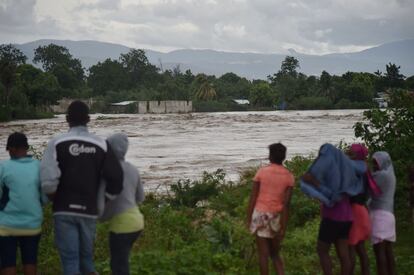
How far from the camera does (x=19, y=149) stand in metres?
4.88

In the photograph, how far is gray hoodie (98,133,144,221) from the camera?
186 inches

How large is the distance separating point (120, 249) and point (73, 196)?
1.89 feet

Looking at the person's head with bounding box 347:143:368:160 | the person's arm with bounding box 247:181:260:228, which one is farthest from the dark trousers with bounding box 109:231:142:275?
the person's head with bounding box 347:143:368:160

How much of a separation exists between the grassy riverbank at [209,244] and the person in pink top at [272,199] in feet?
3.30

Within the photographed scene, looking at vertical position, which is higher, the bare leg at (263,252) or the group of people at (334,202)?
the group of people at (334,202)

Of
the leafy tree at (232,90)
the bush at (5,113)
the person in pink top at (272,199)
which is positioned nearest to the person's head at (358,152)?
the person in pink top at (272,199)

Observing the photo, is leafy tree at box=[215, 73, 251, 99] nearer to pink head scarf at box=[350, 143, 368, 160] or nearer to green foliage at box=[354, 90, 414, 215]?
green foliage at box=[354, 90, 414, 215]

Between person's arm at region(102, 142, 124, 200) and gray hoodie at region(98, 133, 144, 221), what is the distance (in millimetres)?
81

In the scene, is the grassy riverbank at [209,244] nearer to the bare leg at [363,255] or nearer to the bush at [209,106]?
the bare leg at [363,255]

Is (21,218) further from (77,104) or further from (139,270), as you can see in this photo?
(139,270)

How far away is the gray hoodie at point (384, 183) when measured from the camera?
5.64 metres

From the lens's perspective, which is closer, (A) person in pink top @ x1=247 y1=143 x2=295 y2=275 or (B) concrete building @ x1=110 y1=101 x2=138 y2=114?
(A) person in pink top @ x1=247 y1=143 x2=295 y2=275

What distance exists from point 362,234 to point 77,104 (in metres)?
2.72

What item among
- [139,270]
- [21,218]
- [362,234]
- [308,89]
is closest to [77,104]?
[21,218]
